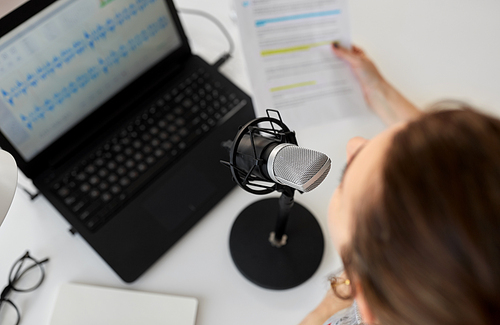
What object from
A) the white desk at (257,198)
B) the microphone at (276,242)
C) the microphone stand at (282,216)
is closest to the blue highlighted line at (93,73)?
the white desk at (257,198)

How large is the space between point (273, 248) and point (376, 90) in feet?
1.18

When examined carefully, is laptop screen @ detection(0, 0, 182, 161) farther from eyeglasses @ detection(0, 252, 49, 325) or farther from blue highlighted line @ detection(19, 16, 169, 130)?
eyeglasses @ detection(0, 252, 49, 325)

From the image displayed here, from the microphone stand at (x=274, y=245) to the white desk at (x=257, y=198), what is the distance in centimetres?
2

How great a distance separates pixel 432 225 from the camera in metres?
0.26

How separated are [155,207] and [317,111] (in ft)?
1.13

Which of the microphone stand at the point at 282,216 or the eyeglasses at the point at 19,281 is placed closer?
the microphone stand at the point at 282,216

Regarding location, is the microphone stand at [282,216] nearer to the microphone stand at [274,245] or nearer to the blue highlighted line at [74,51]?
the microphone stand at [274,245]

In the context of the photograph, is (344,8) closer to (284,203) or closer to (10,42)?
→ (284,203)

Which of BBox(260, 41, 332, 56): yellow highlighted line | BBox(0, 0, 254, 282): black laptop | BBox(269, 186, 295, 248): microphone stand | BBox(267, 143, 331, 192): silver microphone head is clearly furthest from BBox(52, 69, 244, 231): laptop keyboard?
BBox(267, 143, 331, 192): silver microphone head

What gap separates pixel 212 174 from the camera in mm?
654

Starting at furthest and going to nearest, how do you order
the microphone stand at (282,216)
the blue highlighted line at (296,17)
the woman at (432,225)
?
1. the blue highlighted line at (296,17)
2. the microphone stand at (282,216)
3. the woman at (432,225)

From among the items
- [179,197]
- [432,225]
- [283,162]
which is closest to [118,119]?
[179,197]

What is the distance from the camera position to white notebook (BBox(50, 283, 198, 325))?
0.55 m

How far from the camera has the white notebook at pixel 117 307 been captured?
55 centimetres
